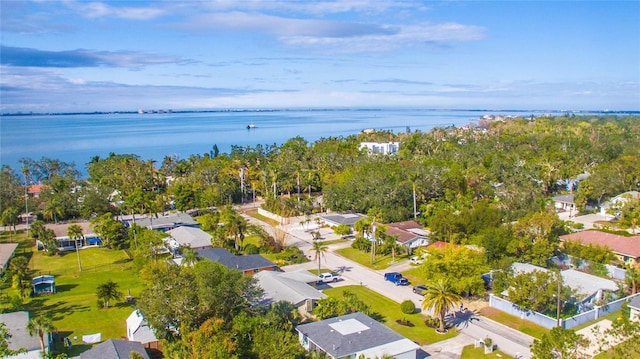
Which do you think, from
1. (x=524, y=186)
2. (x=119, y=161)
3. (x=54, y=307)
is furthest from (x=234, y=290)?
(x=119, y=161)

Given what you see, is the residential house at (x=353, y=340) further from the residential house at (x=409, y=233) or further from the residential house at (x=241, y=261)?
the residential house at (x=409, y=233)

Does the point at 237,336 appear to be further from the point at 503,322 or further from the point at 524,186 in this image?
the point at 524,186

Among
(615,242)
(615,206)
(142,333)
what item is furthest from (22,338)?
(615,206)

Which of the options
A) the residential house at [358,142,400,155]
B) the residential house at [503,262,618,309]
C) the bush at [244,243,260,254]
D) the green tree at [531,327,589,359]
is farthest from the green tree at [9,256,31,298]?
the residential house at [358,142,400,155]

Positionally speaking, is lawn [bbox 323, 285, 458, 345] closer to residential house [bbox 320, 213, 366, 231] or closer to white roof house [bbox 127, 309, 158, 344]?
white roof house [bbox 127, 309, 158, 344]

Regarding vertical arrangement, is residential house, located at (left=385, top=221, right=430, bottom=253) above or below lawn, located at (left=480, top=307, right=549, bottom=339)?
above

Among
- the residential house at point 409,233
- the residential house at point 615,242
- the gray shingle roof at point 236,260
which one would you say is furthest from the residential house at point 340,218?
the residential house at point 615,242
